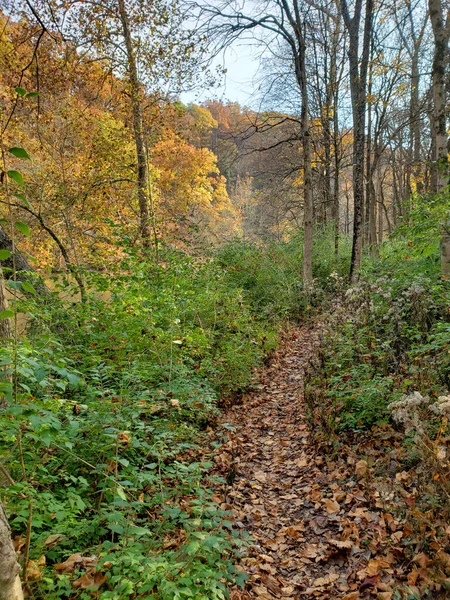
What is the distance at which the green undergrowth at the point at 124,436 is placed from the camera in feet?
6.68

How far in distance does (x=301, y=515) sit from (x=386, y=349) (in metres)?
2.48

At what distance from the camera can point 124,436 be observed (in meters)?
3.05

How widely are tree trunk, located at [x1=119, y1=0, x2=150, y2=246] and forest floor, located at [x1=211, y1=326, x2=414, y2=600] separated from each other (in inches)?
213

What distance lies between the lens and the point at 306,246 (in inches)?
420

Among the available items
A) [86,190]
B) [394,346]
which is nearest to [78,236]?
[86,190]

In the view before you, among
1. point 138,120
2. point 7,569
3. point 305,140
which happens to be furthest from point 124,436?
point 305,140

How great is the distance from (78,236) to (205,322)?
13.7ft

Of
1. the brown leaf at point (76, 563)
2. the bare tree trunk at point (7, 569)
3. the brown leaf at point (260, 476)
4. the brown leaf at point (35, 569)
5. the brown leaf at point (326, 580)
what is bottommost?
the brown leaf at point (260, 476)

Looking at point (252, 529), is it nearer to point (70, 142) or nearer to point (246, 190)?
point (70, 142)

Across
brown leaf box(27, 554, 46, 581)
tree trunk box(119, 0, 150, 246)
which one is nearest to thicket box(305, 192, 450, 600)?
brown leaf box(27, 554, 46, 581)

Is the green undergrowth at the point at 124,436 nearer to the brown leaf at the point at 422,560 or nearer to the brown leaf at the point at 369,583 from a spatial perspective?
the brown leaf at the point at 369,583

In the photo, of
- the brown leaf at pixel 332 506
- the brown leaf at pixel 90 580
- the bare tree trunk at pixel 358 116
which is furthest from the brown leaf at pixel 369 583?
the bare tree trunk at pixel 358 116

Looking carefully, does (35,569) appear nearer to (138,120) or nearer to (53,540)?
(53,540)

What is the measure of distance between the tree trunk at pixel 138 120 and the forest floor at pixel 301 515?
5.41 metres
